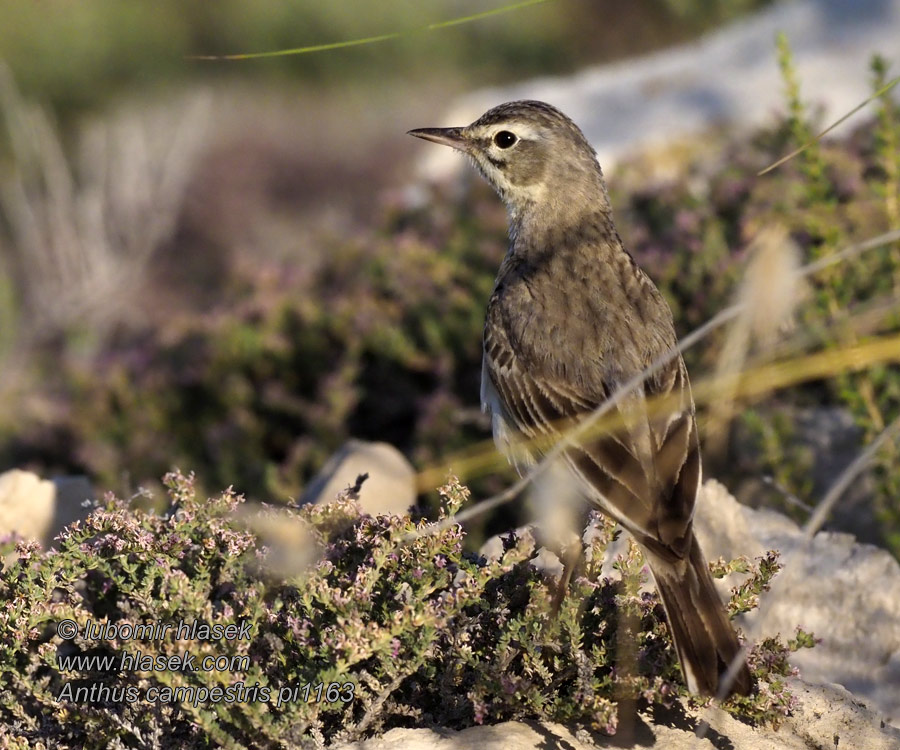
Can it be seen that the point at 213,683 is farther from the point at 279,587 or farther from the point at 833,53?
the point at 833,53

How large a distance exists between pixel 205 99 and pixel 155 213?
151 inches

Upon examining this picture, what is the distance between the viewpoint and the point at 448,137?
5.48 metres

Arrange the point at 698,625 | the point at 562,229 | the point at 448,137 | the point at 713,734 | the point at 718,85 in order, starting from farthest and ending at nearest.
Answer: the point at 718,85
the point at 448,137
the point at 562,229
the point at 713,734
the point at 698,625

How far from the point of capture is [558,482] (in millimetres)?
4141

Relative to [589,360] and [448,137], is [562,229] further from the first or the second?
[589,360]

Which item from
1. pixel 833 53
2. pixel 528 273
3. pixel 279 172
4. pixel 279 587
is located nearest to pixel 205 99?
pixel 279 172

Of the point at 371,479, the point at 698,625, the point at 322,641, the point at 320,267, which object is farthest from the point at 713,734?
the point at 320,267

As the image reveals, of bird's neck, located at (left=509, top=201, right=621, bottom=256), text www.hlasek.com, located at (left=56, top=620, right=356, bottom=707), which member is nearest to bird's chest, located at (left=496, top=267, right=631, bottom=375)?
bird's neck, located at (left=509, top=201, right=621, bottom=256)

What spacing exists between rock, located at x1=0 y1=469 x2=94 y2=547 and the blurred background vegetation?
62.8 inches

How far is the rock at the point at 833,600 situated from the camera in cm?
440

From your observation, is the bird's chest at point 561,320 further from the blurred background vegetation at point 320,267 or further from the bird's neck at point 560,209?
the blurred background vegetation at point 320,267

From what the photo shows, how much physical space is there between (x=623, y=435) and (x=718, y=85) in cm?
878

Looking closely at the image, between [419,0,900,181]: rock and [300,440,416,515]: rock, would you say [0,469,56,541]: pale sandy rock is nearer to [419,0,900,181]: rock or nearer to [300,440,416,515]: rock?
[300,440,416,515]: rock

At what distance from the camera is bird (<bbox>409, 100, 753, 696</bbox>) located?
139 inches
